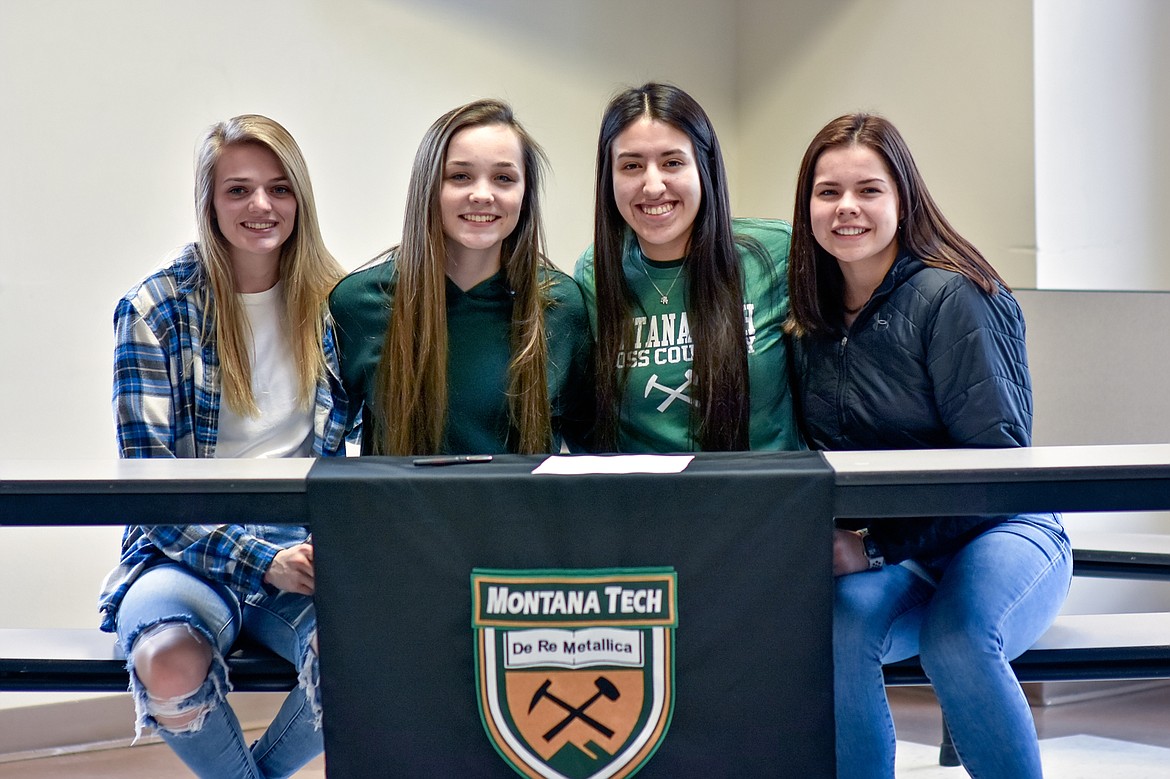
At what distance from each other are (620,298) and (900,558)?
75 centimetres

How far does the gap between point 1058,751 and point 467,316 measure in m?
2.13

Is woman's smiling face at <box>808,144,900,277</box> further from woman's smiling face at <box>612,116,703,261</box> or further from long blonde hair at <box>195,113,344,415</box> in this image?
long blonde hair at <box>195,113,344,415</box>

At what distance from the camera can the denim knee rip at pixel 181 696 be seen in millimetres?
1993

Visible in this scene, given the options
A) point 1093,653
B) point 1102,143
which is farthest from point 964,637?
point 1102,143

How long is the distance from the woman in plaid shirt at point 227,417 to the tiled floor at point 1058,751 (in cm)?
107

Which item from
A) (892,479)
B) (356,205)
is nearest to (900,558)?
(892,479)

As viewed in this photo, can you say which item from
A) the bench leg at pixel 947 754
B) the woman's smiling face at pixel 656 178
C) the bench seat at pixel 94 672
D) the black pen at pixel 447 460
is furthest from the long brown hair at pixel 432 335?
the bench leg at pixel 947 754

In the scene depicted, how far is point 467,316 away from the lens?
2377 millimetres

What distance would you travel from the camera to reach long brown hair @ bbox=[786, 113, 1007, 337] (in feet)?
7.43

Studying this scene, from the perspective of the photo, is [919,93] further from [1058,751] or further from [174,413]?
[174,413]

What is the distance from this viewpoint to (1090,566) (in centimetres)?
279

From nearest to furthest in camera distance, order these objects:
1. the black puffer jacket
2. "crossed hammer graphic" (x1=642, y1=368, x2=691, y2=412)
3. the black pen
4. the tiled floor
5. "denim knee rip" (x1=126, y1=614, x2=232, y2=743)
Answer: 1. the black pen
2. "denim knee rip" (x1=126, y1=614, x2=232, y2=743)
3. the black puffer jacket
4. "crossed hammer graphic" (x1=642, y1=368, x2=691, y2=412)
5. the tiled floor

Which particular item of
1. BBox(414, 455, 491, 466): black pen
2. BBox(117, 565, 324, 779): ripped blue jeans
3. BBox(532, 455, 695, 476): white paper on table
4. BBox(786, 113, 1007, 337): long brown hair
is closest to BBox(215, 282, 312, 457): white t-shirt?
BBox(117, 565, 324, 779): ripped blue jeans

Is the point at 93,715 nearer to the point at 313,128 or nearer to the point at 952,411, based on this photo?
the point at 313,128
